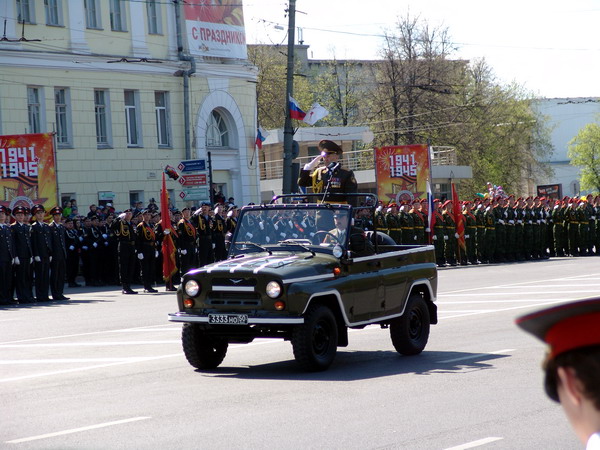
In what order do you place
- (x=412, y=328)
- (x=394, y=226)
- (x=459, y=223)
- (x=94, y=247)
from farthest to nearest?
(x=459, y=223)
(x=394, y=226)
(x=94, y=247)
(x=412, y=328)

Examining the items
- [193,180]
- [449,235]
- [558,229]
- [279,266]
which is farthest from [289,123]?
[279,266]

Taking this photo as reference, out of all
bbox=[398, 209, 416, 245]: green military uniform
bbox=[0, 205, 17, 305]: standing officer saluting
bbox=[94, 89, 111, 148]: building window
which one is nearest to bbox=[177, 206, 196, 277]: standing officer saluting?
bbox=[0, 205, 17, 305]: standing officer saluting

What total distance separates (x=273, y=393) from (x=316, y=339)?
4.99 ft

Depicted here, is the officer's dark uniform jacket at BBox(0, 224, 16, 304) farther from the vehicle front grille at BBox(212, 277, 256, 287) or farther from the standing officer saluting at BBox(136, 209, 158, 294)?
the vehicle front grille at BBox(212, 277, 256, 287)

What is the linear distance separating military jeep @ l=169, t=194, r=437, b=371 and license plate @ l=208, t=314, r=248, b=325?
0.03 ft

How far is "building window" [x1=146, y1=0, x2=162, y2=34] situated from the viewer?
41344mm

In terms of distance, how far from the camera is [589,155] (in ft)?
316

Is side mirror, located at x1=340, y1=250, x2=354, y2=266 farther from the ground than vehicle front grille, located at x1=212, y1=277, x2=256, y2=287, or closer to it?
farther from the ground

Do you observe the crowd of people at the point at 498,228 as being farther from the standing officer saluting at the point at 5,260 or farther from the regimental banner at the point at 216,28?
the standing officer saluting at the point at 5,260

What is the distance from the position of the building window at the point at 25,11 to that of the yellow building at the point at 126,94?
3cm

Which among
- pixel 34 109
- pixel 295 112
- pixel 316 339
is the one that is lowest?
pixel 316 339

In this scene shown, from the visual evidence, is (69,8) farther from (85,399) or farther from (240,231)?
(85,399)

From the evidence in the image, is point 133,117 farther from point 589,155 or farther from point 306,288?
point 589,155

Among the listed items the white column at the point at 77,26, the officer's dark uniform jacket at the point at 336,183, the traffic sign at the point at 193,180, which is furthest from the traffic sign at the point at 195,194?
the officer's dark uniform jacket at the point at 336,183
